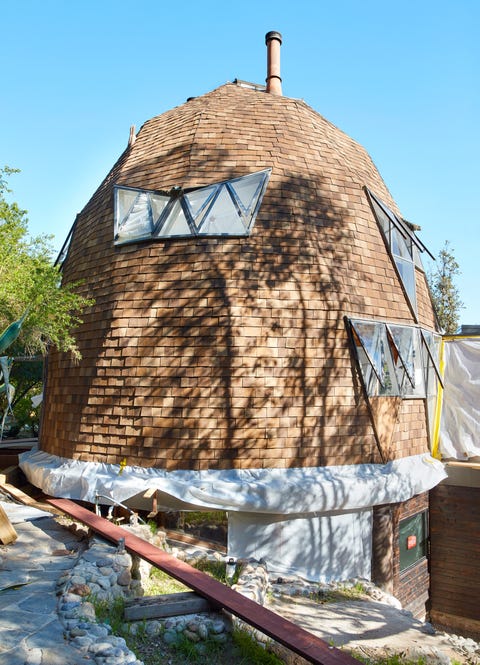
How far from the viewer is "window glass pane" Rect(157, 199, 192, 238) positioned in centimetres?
885

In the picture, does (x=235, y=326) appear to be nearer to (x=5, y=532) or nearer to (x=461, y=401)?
(x=5, y=532)

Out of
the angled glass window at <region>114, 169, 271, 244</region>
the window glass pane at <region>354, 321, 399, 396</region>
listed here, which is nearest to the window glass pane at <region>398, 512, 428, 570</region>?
the window glass pane at <region>354, 321, 399, 396</region>

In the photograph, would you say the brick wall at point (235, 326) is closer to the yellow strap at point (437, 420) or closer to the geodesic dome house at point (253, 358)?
the geodesic dome house at point (253, 358)

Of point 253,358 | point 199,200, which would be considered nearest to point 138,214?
point 199,200

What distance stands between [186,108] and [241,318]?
18.5 feet

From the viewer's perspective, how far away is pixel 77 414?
880 cm

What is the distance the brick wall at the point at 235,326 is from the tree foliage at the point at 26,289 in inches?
33.8

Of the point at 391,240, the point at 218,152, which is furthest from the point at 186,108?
the point at 391,240

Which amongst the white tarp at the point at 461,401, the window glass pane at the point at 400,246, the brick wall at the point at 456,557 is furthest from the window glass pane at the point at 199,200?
the brick wall at the point at 456,557

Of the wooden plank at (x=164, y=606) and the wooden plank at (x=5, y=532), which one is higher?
the wooden plank at (x=5, y=532)

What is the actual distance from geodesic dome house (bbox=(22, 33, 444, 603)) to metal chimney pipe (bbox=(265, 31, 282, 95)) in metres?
3.29

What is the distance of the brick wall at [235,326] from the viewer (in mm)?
7953

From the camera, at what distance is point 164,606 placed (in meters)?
4.61

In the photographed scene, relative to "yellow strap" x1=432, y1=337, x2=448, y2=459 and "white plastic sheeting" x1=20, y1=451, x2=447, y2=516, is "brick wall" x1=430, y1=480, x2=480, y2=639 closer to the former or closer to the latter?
"yellow strap" x1=432, y1=337, x2=448, y2=459
